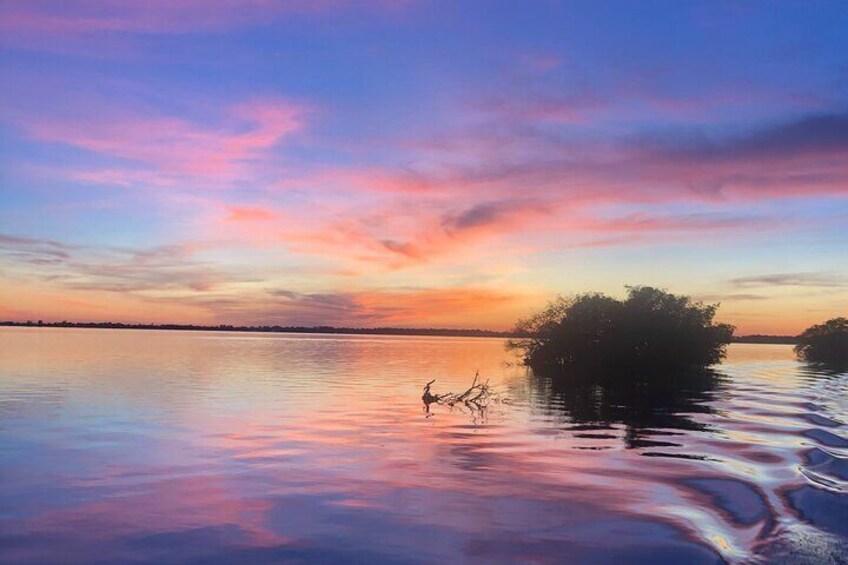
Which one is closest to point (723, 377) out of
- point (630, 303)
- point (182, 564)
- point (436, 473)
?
point (630, 303)

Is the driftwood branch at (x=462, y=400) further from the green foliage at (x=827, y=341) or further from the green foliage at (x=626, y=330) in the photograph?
the green foliage at (x=827, y=341)

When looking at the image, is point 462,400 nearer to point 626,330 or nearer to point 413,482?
point 413,482

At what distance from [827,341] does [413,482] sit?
442 ft

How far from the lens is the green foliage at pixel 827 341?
127188 millimetres

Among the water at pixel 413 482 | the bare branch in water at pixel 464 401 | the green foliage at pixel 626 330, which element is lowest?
the water at pixel 413 482

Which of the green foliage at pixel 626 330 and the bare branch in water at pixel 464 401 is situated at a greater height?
the green foliage at pixel 626 330

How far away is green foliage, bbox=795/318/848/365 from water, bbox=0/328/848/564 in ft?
320

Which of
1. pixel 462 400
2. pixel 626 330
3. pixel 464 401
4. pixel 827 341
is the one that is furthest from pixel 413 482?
pixel 827 341

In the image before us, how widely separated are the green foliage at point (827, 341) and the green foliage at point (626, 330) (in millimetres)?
58055

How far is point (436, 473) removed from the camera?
22.9 m

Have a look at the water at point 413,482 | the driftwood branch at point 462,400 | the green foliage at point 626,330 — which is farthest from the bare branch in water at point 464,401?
the green foliage at point 626,330

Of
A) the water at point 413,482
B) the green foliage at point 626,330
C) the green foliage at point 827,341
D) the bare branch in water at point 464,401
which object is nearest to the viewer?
the water at point 413,482

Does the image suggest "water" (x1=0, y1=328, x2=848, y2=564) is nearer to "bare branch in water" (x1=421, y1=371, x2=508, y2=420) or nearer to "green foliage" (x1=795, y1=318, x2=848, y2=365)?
"bare branch in water" (x1=421, y1=371, x2=508, y2=420)

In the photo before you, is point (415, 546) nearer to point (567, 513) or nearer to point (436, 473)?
point (567, 513)
